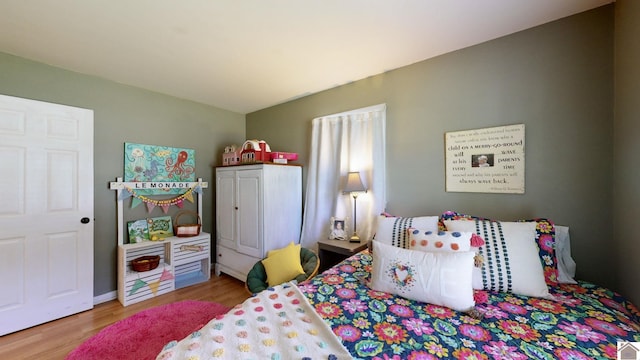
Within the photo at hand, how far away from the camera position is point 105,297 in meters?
2.56

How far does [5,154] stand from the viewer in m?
1.99

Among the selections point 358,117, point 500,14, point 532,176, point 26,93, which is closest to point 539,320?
point 532,176

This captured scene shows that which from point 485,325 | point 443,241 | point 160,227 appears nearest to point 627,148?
point 443,241

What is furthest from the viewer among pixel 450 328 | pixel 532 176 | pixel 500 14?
pixel 532 176

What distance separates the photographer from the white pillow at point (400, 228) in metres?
1.80

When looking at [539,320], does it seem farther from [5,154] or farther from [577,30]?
[5,154]

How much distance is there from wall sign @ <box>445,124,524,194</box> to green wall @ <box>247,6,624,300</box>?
0.17 ft

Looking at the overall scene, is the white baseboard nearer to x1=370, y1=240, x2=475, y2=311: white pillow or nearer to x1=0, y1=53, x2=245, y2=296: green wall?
x1=0, y1=53, x2=245, y2=296: green wall

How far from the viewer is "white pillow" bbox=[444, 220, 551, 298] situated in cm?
135

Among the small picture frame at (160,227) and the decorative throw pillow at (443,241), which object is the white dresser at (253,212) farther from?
the decorative throw pillow at (443,241)

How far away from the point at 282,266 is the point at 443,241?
1527 millimetres

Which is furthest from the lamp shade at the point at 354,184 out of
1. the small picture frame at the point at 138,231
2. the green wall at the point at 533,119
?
the small picture frame at the point at 138,231

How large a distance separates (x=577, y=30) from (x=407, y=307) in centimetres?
210

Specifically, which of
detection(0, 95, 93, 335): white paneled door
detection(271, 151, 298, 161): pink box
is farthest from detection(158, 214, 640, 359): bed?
detection(0, 95, 93, 335): white paneled door
